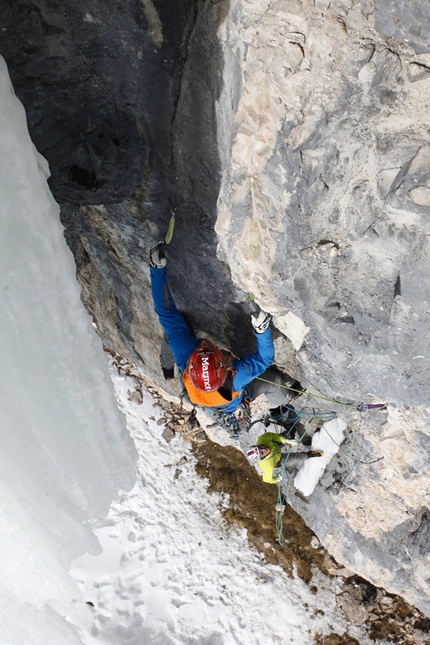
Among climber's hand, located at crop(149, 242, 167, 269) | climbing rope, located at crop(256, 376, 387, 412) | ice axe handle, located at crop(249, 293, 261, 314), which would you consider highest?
climber's hand, located at crop(149, 242, 167, 269)

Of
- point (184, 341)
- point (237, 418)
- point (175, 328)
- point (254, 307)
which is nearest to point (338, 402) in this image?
point (254, 307)

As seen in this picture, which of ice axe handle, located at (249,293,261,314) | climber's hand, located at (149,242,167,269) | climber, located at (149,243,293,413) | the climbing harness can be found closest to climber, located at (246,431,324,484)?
the climbing harness

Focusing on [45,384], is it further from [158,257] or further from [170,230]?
[170,230]

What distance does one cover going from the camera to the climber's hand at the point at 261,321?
3270 millimetres

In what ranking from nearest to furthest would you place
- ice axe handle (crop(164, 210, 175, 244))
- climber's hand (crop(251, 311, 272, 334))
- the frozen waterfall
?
the frozen waterfall < climber's hand (crop(251, 311, 272, 334)) < ice axe handle (crop(164, 210, 175, 244))

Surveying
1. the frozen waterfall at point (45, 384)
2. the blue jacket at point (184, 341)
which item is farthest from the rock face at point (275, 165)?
the frozen waterfall at point (45, 384)

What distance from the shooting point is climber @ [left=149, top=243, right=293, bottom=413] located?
3.50m

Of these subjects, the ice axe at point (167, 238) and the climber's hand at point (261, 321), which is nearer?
the climber's hand at point (261, 321)

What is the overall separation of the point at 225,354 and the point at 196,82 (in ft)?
6.45

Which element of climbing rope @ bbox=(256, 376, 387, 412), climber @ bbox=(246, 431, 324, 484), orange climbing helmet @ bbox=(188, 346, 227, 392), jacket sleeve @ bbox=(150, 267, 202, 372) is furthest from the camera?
climber @ bbox=(246, 431, 324, 484)

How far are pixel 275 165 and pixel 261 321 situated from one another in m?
1.21

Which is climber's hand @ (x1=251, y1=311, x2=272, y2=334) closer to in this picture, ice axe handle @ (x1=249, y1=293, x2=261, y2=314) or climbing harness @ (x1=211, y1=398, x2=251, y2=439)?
ice axe handle @ (x1=249, y1=293, x2=261, y2=314)

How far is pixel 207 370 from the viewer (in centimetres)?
Result: 350

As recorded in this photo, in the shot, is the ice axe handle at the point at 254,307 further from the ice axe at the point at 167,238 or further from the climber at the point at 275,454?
the climber at the point at 275,454
